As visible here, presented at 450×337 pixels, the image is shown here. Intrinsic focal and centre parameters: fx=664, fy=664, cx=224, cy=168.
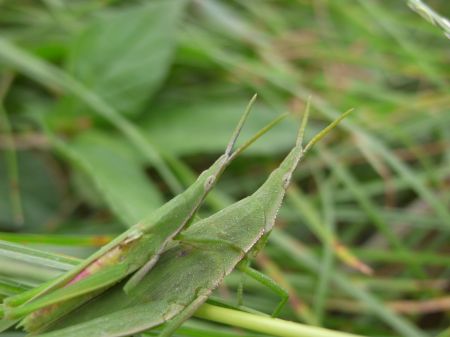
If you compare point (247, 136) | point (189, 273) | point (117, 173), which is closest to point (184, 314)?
point (189, 273)

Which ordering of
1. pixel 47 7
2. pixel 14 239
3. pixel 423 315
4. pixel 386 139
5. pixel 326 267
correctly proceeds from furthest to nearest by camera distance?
pixel 47 7 → pixel 386 139 → pixel 423 315 → pixel 326 267 → pixel 14 239

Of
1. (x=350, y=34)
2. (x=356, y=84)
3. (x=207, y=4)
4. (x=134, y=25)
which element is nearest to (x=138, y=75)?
(x=134, y=25)

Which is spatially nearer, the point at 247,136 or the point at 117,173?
the point at 117,173

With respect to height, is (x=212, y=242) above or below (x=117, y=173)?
below

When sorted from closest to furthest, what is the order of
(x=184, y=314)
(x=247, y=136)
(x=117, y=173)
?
(x=184, y=314) < (x=117, y=173) < (x=247, y=136)

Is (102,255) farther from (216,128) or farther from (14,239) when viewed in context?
(216,128)

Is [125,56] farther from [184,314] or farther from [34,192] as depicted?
[184,314]

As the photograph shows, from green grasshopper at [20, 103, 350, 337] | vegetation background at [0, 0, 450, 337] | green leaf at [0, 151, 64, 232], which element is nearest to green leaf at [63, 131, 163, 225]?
vegetation background at [0, 0, 450, 337]
